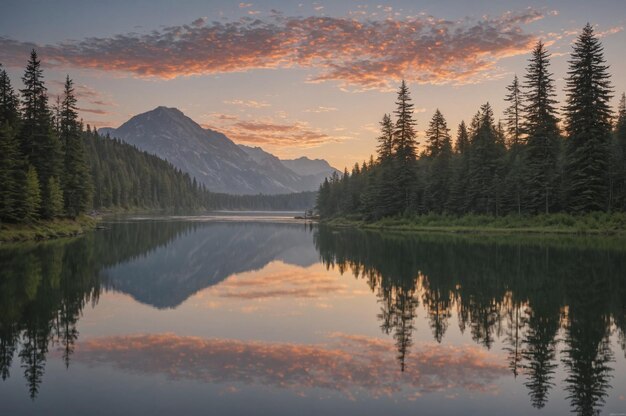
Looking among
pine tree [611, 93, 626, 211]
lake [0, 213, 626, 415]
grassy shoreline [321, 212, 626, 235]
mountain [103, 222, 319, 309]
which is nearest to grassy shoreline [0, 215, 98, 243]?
mountain [103, 222, 319, 309]

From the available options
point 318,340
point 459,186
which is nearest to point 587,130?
point 459,186

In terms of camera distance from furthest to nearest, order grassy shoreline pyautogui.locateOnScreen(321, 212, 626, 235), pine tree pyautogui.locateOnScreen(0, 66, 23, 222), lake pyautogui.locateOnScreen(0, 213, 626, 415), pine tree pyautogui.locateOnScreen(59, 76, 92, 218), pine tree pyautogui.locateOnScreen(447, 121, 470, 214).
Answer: pine tree pyautogui.locateOnScreen(447, 121, 470, 214), pine tree pyautogui.locateOnScreen(59, 76, 92, 218), grassy shoreline pyautogui.locateOnScreen(321, 212, 626, 235), pine tree pyautogui.locateOnScreen(0, 66, 23, 222), lake pyautogui.locateOnScreen(0, 213, 626, 415)

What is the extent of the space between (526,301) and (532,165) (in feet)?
174

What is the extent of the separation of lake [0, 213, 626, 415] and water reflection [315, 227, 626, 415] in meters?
0.09

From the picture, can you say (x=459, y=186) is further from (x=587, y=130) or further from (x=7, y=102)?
(x=7, y=102)

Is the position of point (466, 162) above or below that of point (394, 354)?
above

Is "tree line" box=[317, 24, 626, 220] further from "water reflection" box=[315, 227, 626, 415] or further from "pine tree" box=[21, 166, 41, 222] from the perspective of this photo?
"pine tree" box=[21, 166, 41, 222]

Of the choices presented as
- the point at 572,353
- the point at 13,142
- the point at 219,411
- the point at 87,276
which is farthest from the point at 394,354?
the point at 13,142

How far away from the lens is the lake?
37.4ft

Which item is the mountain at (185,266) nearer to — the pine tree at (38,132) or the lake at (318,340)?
the lake at (318,340)

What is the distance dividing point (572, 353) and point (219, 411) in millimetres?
10330

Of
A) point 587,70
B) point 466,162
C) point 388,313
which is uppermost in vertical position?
point 587,70

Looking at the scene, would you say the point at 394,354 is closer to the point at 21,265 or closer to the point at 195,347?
the point at 195,347

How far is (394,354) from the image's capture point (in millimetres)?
14922
